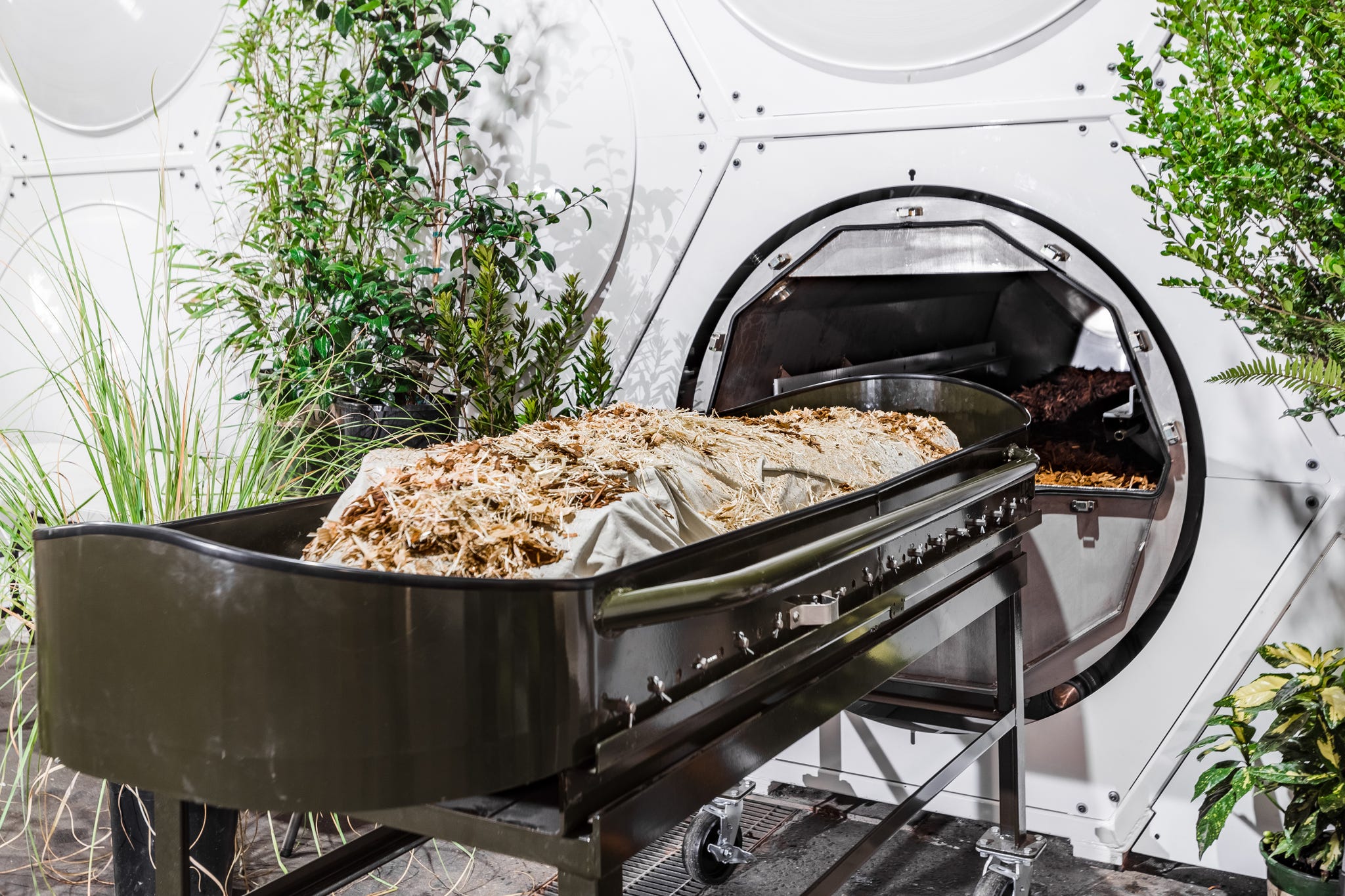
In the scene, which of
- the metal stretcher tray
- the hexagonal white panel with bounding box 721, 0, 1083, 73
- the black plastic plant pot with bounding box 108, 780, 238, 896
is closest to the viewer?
the metal stretcher tray

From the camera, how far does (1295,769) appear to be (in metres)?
2.09

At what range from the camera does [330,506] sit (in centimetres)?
155

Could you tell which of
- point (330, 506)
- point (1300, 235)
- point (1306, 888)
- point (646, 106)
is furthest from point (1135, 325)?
point (330, 506)

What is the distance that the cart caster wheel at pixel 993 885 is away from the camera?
2.17 meters

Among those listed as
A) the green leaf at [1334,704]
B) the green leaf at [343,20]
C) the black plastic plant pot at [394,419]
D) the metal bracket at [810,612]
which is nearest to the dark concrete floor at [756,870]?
the green leaf at [1334,704]

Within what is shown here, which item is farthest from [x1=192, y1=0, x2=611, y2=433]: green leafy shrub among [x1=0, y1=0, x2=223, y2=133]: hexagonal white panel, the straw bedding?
the straw bedding

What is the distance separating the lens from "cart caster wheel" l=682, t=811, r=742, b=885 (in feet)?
7.79

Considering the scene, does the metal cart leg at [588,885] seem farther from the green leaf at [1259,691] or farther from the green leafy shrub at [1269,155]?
the green leaf at [1259,691]

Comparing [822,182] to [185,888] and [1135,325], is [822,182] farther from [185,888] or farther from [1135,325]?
[185,888]

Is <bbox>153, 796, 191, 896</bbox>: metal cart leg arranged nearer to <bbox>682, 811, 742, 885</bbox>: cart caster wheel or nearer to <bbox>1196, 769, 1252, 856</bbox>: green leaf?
<bbox>682, 811, 742, 885</bbox>: cart caster wheel

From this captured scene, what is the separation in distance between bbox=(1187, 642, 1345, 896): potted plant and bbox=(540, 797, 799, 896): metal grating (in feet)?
3.42

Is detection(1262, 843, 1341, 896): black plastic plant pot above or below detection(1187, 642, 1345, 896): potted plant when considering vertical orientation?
below

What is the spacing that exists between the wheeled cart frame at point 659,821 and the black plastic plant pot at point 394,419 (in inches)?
52.2

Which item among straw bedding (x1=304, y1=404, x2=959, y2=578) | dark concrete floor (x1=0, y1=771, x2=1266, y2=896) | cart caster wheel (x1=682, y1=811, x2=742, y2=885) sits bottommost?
dark concrete floor (x1=0, y1=771, x2=1266, y2=896)
